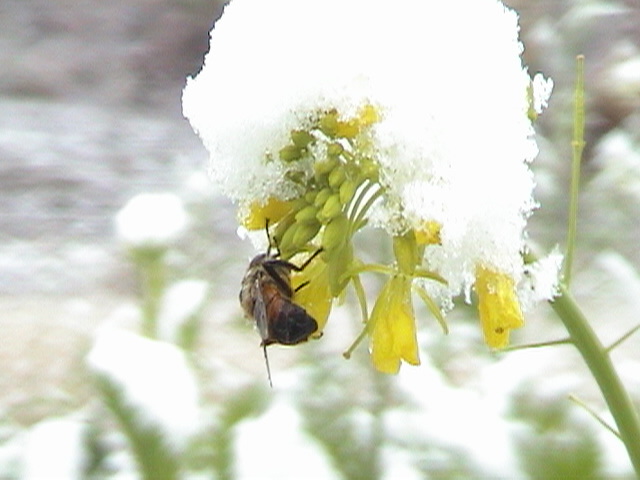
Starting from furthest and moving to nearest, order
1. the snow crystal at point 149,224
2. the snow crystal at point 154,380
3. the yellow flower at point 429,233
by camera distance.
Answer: the snow crystal at point 149,224 → the snow crystal at point 154,380 → the yellow flower at point 429,233

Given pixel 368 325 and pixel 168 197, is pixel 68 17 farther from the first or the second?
pixel 368 325

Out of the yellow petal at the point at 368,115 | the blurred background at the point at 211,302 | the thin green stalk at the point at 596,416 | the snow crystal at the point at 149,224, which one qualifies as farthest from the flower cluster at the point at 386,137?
the snow crystal at the point at 149,224

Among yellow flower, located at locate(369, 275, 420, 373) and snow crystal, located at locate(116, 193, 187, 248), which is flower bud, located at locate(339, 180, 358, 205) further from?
snow crystal, located at locate(116, 193, 187, 248)

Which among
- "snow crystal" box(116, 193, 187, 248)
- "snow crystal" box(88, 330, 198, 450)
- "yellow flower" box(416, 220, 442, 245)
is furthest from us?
"snow crystal" box(116, 193, 187, 248)

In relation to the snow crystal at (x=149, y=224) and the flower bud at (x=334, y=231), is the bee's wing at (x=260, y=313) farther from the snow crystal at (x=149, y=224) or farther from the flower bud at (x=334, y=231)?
the snow crystal at (x=149, y=224)

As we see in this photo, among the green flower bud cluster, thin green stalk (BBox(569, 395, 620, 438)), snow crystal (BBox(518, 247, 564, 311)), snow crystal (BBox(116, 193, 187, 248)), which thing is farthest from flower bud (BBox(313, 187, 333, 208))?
snow crystal (BBox(116, 193, 187, 248))


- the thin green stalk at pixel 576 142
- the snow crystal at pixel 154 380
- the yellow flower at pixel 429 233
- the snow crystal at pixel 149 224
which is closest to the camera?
the yellow flower at pixel 429 233

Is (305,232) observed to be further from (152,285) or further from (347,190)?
(152,285)

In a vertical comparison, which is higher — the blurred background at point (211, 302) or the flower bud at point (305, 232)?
the flower bud at point (305, 232)
